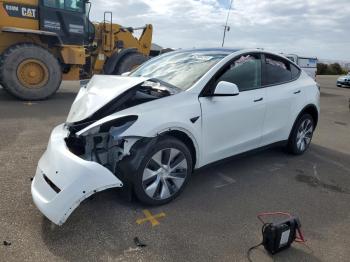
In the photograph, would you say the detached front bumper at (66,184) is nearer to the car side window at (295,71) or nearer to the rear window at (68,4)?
the car side window at (295,71)

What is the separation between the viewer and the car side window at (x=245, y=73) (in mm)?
4039

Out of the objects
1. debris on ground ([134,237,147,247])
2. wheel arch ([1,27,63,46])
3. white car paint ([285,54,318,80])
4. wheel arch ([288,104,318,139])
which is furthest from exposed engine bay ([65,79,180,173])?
white car paint ([285,54,318,80])

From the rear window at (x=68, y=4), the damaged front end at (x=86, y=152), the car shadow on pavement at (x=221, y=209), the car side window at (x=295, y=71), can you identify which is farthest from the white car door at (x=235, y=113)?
the rear window at (x=68, y=4)

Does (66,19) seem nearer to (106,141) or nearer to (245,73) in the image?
(245,73)

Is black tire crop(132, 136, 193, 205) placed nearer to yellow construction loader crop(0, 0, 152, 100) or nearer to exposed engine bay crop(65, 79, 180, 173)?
exposed engine bay crop(65, 79, 180, 173)

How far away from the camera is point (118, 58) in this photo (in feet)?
35.1

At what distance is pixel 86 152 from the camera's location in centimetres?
327

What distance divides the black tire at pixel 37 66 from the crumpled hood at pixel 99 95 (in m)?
5.56

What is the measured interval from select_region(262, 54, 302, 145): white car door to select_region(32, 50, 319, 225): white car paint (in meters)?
0.01

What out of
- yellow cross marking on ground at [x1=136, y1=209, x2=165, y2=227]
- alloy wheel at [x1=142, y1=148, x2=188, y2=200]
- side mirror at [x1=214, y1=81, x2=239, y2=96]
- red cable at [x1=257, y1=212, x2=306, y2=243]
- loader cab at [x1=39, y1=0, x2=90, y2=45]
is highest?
loader cab at [x1=39, y1=0, x2=90, y2=45]

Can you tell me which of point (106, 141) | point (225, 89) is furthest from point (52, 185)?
point (225, 89)

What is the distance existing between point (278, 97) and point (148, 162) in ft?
7.33

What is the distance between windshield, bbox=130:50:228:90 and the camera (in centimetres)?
385

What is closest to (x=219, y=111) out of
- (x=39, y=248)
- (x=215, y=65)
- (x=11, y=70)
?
(x=215, y=65)
